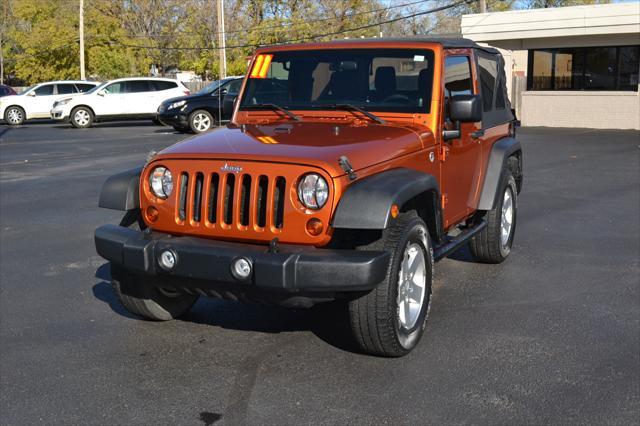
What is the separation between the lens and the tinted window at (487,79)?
6685mm

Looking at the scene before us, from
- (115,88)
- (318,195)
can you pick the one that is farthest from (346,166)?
(115,88)

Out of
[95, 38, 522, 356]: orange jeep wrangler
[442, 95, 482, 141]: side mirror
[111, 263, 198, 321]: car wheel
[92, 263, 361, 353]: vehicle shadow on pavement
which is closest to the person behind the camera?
[95, 38, 522, 356]: orange jeep wrangler

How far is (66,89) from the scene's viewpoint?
30797 mm

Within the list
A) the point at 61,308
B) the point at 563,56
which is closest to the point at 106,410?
the point at 61,308

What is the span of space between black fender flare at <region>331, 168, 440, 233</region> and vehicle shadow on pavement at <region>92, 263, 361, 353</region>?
40.6 inches

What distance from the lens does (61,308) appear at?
5852 millimetres

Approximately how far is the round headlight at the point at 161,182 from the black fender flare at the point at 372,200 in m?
1.13

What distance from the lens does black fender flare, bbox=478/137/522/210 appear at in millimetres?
6395

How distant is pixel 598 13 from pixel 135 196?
2134cm

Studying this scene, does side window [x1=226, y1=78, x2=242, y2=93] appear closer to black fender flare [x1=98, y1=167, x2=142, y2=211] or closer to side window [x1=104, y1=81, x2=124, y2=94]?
side window [x1=104, y1=81, x2=124, y2=94]

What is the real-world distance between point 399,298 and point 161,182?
5.26 feet

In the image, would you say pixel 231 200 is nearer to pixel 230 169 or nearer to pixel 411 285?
pixel 230 169

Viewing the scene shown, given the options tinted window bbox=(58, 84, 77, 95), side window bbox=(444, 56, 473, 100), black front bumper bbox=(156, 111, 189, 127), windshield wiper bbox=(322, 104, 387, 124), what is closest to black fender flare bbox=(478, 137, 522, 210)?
side window bbox=(444, 56, 473, 100)

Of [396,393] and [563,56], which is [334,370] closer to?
[396,393]
